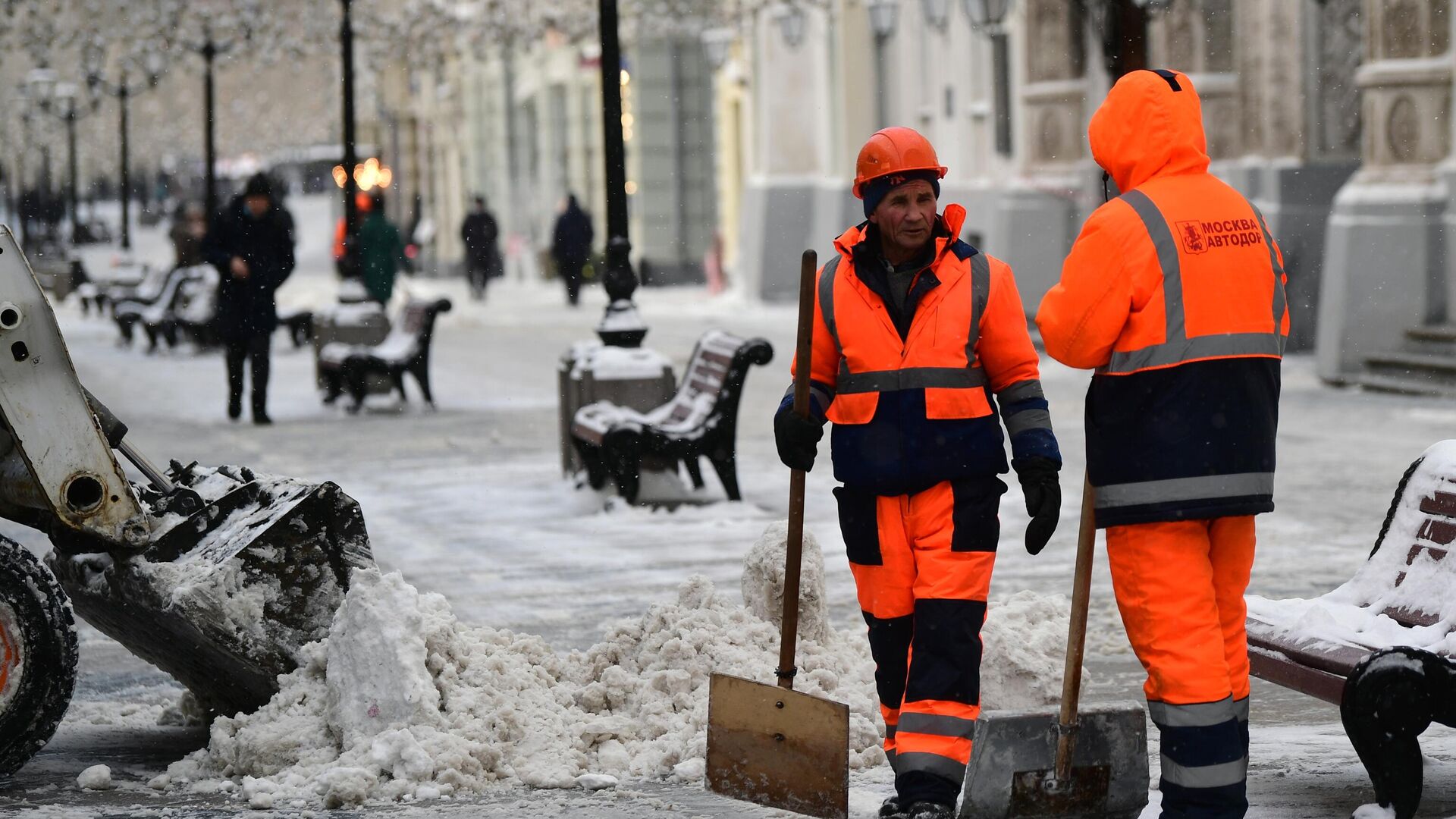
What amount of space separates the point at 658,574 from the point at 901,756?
13.9 ft

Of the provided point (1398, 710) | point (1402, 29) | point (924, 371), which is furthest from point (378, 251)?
point (1398, 710)

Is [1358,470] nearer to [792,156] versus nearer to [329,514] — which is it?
[329,514]

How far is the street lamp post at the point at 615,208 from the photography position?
11.7 m

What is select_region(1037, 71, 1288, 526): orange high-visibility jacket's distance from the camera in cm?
460

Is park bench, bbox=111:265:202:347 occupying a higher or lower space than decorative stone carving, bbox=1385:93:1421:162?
lower

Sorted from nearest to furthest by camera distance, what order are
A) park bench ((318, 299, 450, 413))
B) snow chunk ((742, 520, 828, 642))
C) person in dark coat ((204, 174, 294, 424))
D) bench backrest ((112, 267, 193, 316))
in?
snow chunk ((742, 520, 828, 642)), person in dark coat ((204, 174, 294, 424)), park bench ((318, 299, 450, 413)), bench backrest ((112, 267, 193, 316))

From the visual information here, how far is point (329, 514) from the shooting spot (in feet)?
20.6

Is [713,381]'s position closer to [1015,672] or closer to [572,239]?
[1015,672]

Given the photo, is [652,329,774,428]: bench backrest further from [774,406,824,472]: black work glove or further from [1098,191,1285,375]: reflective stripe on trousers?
[1098,191,1285,375]: reflective stripe on trousers

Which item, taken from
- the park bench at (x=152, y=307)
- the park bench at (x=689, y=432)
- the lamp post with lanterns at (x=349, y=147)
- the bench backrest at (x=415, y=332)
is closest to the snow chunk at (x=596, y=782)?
the park bench at (x=689, y=432)

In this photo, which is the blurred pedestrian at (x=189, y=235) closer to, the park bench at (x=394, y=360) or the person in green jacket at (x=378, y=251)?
the person in green jacket at (x=378, y=251)

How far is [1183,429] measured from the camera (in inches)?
182

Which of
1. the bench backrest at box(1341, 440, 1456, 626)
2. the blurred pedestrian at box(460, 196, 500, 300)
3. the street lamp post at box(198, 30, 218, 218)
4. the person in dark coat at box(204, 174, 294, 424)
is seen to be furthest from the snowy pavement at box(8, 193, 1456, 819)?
the blurred pedestrian at box(460, 196, 500, 300)

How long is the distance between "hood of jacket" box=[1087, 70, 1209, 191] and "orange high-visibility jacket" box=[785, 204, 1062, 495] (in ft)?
1.36
